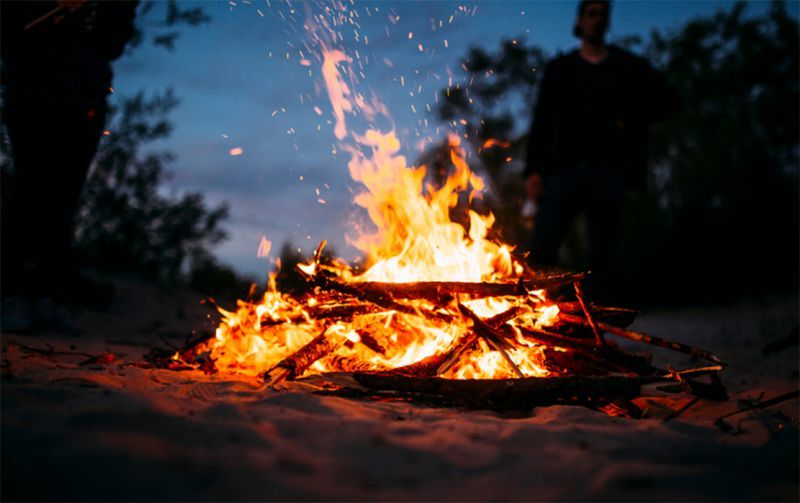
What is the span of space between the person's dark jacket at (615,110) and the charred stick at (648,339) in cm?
180

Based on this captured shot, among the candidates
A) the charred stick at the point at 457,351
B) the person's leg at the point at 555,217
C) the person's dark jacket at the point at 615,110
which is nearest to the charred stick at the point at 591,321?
the charred stick at the point at 457,351

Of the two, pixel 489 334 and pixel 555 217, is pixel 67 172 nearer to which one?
pixel 489 334

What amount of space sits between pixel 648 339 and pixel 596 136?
7.11ft

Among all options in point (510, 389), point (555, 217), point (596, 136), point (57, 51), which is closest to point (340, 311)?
point (510, 389)

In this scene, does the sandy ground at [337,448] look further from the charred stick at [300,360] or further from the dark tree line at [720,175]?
the dark tree line at [720,175]

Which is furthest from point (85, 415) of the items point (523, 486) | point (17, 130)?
point (17, 130)

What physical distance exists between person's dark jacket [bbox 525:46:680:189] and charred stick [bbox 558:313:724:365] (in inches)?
70.8

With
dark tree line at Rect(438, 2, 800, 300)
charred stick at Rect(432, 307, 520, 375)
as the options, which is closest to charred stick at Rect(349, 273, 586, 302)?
charred stick at Rect(432, 307, 520, 375)

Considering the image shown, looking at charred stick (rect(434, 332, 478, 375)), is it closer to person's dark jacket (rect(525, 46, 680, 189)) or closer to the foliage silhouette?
person's dark jacket (rect(525, 46, 680, 189))

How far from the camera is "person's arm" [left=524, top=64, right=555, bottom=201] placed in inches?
191

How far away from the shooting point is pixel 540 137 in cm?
493

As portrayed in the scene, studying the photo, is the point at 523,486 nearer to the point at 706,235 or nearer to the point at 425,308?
the point at 425,308

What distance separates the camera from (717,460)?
182 cm

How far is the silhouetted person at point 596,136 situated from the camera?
4465 mm
